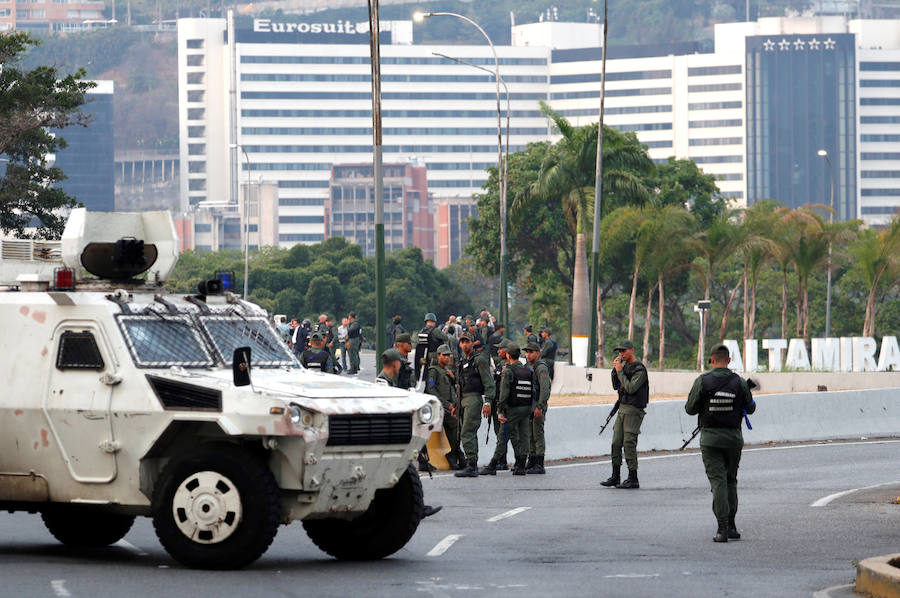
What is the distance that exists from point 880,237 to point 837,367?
11.3 meters

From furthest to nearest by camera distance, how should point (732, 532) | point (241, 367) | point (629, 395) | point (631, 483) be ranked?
point (631, 483)
point (629, 395)
point (732, 532)
point (241, 367)

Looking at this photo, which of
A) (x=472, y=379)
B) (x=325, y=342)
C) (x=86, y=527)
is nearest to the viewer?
(x=86, y=527)

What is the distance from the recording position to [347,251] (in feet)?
374

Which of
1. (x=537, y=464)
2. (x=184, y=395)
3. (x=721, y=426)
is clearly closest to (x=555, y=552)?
(x=721, y=426)

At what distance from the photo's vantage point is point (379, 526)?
42.1 feet

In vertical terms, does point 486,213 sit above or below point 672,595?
above

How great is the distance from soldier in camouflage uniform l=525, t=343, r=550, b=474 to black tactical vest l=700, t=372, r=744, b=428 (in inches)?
282

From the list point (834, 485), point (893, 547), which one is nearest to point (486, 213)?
point (834, 485)

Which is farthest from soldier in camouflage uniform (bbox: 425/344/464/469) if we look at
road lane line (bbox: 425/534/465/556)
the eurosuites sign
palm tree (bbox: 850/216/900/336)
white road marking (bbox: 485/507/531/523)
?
palm tree (bbox: 850/216/900/336)

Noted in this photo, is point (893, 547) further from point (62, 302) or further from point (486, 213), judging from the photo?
point (486, 213)

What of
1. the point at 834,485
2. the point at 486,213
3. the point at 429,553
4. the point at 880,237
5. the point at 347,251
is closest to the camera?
the point at 429,553

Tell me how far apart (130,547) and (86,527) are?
417 millimetres

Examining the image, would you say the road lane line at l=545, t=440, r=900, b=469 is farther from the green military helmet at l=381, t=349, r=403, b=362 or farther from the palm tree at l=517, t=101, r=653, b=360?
the palm tree at l=517, t=101, r=653, b=360

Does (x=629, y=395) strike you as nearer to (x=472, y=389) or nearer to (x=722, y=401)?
(x=472, y=389)
